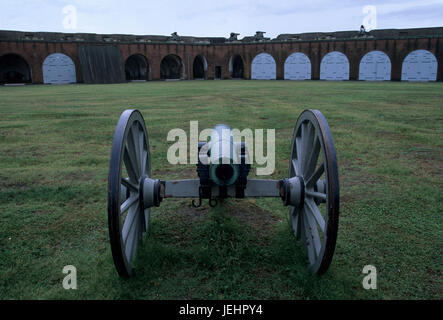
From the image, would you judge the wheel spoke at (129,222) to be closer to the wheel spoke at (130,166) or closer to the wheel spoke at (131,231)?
the wheel spoke at (131,231)

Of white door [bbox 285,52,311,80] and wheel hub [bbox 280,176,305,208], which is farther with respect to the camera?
white door [bbox 285,52,311,80]

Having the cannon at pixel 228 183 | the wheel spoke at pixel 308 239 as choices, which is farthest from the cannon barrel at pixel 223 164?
the wheel spoke at pixel 308 239

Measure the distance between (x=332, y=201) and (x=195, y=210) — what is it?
194 cm

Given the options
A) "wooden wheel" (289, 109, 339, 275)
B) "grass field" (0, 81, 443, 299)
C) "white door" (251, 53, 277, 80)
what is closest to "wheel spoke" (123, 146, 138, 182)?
"grass field" (0, 81, 443, 299)

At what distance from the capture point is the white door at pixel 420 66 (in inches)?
1194

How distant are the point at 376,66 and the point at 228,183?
34.3 m

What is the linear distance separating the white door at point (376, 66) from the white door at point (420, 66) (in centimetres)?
139

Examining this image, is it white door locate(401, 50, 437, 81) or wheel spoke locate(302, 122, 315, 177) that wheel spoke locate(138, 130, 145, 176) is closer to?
wheel spoke locate(302, 122, 315, 177)

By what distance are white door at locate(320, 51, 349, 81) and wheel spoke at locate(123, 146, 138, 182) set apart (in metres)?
34.9

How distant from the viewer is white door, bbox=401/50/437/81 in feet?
99.5

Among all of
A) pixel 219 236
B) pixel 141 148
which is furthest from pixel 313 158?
pixel 141 148

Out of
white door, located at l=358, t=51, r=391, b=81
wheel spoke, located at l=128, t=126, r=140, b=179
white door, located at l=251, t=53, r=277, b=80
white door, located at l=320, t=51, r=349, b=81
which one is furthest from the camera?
white door, located at l=251, t=53, r=277, b=80

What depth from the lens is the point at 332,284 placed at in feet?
7.52
